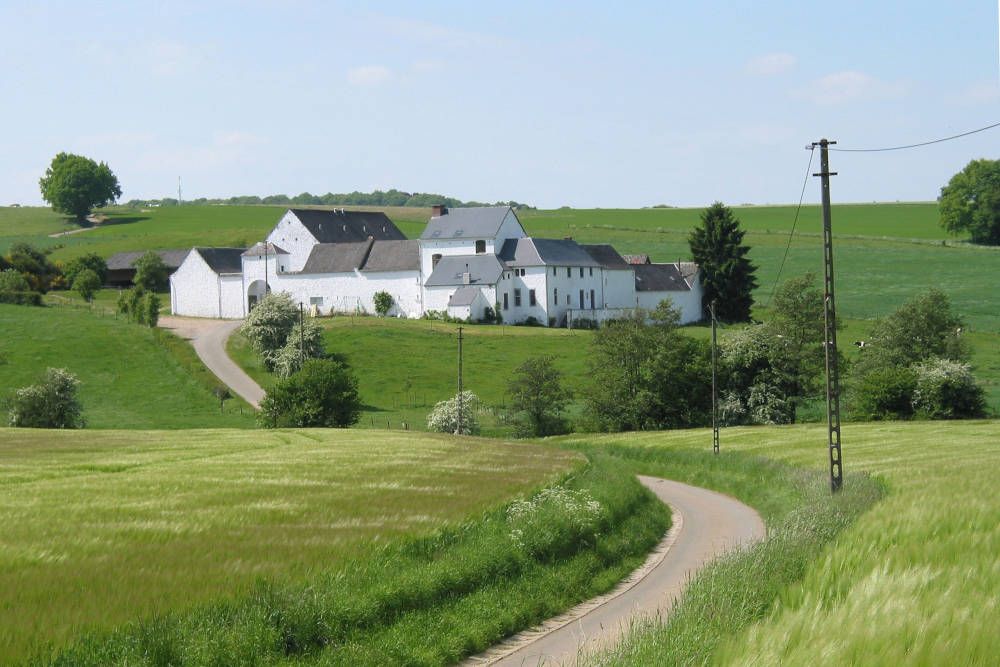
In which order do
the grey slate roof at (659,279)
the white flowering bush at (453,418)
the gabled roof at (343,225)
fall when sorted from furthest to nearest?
1. the gabled roof at (343,225)
2. the grey slate roof at (659,279)
3. the white flowering bush at (453,418)

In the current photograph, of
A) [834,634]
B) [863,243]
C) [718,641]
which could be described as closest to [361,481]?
[718,641]

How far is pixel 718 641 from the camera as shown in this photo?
41.3ft

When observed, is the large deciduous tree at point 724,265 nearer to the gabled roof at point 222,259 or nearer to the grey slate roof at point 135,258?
the gabled roof at point 222,259

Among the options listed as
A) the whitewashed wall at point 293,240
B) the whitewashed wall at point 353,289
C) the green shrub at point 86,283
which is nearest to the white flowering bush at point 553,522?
the whitewashed wall at point 353,289

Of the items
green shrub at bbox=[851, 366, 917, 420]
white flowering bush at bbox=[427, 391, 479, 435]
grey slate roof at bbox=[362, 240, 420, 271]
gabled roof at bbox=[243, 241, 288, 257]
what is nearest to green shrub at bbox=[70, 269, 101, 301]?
gabled roof at bbox=[243, 241, 288, 257]

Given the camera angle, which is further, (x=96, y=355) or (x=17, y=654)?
(x=96, y=355)

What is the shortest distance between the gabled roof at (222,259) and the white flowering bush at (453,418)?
51.0 m

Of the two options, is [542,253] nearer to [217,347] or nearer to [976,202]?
[217,347]

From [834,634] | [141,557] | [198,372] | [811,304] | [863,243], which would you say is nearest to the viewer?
[834,634]

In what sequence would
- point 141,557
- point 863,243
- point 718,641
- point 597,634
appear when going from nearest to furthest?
point 718,641 < point 141,557 < point 597,634 < point 863,243

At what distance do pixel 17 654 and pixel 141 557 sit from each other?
14.9 feet

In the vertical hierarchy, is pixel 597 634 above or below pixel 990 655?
below

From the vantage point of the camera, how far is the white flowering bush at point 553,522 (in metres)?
22.7

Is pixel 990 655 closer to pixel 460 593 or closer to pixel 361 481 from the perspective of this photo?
pixel 460 593
